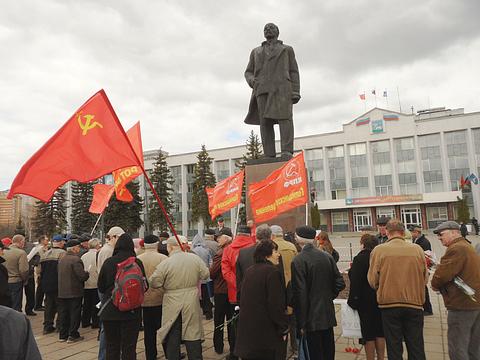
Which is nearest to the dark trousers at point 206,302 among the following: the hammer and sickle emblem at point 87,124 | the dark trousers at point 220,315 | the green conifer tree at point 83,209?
the dark trousers at point 220,315

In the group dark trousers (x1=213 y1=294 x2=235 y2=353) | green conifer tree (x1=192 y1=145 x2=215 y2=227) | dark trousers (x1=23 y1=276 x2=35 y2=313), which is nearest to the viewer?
dark trousers (x1=213 y1=294 x2=235 y2=353)

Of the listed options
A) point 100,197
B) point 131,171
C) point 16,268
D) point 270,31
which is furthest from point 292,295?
point 100,197

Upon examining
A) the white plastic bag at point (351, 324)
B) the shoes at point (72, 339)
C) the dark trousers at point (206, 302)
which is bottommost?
the shoes at point (72, 339)

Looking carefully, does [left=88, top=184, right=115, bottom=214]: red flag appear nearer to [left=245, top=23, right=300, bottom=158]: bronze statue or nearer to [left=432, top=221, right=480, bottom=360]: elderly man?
[left=245, top=23, right=300, bottom=158]: bronze statue

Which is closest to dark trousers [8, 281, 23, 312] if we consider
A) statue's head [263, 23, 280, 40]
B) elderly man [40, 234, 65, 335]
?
elderly man [40, 234, 65, 335]

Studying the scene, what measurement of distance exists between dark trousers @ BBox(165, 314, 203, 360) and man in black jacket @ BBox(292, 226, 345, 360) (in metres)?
1.48

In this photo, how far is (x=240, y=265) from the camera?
203 inches

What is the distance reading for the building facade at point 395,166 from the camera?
49.2 metres

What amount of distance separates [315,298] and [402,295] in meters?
1.02

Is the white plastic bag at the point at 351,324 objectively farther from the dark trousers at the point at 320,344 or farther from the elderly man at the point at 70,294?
the elderly man at the point at 70,294

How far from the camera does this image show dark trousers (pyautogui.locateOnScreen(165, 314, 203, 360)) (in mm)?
5066

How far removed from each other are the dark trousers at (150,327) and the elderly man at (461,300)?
389 centimetres

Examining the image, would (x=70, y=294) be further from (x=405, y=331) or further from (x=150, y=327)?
(x=405, y=331)

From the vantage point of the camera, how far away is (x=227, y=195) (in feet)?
34.3
